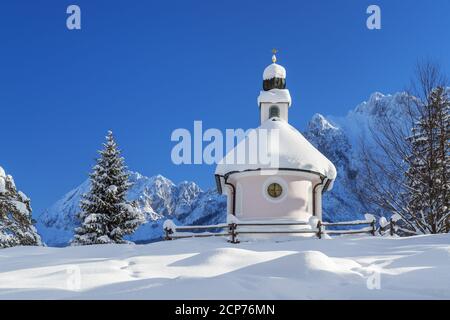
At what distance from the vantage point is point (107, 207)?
24.1m

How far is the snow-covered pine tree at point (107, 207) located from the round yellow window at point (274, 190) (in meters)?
8.58

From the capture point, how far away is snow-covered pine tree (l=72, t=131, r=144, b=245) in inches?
924

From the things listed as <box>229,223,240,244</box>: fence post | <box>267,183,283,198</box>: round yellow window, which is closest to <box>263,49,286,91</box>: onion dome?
<box>267,183,283,198</box>: round yellow window

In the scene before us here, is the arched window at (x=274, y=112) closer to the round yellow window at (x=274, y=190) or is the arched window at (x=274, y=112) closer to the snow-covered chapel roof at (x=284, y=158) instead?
the snow-covered chapel roof at (x=284, y=158)

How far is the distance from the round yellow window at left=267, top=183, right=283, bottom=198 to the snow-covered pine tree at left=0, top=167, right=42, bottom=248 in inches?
511

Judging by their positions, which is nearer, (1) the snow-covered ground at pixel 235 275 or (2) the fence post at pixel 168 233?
(1) the snow-covered ground at pixel 235 275

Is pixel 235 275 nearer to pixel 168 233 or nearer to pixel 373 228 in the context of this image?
pixel 168 233

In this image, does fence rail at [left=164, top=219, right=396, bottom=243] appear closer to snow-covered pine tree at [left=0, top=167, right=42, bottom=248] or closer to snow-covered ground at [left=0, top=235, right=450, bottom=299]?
snow-covered ground at [left=0, top=235, right=450, bottom=299]

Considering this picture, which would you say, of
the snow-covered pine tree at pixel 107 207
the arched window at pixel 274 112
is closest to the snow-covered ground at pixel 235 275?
the snow-covered pine tree at pixel 107 207

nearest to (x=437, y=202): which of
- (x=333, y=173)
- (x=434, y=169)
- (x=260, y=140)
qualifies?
(x=434, y=169)

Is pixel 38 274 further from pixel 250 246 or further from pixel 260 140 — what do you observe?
pixel 260 140

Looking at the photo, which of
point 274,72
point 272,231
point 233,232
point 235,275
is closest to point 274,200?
point 272,231

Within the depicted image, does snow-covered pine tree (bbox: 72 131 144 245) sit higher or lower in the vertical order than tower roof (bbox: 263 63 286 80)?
lower

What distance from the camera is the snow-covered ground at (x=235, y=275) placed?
680cm
